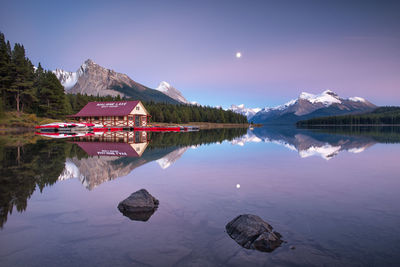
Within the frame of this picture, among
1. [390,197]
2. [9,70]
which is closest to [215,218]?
[390,197]

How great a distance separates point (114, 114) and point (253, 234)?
74163 millimetres

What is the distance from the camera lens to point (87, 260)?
559cm

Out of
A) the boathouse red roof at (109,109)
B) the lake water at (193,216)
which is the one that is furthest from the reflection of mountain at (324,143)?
the boathouse red roof at (109,109)

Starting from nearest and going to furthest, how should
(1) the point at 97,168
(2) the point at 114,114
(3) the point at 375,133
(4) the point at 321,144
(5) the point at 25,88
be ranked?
(1) the point at 97,168
(4) the point at 321,144
(3) the point at 375,133
(5) the point at 25,88
(2) the point at 114,114

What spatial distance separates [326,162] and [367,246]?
14201mm

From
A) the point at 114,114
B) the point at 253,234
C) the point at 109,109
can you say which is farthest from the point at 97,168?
the point at 109,109

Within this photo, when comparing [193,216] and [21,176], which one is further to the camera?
[21,176]

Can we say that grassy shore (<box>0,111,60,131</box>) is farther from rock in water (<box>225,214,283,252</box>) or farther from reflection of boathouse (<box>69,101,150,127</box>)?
rock in water (<box>225,214,283,252</box>)

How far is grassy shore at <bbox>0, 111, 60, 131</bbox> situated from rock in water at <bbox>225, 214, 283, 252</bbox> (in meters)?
66.7

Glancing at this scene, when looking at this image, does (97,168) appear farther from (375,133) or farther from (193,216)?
(375,133)

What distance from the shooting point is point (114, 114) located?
75.0 meters

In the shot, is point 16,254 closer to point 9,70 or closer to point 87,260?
point 87,260

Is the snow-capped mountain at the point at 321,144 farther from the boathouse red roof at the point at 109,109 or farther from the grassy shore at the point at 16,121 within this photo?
the grassy shore at the point at 16,121

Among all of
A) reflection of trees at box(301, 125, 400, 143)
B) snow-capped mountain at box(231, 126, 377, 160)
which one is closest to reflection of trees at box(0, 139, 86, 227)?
snow-capped mountain at box(231, 126, 377, 160)
